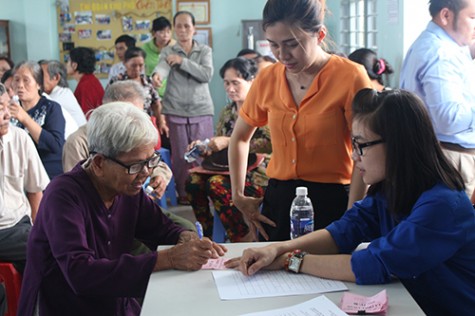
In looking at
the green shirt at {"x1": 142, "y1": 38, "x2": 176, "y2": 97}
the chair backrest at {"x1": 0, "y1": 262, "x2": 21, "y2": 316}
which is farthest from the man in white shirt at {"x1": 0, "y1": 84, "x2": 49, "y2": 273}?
the green shirt at {"x1": 142, "y1": 38, "x2": 176, "y2": 97}

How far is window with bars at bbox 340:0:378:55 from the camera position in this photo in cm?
557

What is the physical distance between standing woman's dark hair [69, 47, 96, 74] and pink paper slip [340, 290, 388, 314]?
16.9 ft

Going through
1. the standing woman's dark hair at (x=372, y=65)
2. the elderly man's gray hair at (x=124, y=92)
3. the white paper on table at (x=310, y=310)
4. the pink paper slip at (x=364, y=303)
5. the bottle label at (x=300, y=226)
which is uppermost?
the standing woman's dark hair at (x=372, y=65)

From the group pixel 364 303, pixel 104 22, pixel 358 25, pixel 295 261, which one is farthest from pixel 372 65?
pixel 104 22

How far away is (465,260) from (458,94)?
1621 mm

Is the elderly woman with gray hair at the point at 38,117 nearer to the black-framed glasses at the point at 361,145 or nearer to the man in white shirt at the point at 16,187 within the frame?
the man in white shirt at the point at 16,187

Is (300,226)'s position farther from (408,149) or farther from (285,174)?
(408,149)

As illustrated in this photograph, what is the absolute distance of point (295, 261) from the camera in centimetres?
166

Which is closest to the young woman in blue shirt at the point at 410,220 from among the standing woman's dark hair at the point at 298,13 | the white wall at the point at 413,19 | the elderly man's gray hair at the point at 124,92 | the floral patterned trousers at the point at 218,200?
the standing woman's dark hair at the point at 298,13

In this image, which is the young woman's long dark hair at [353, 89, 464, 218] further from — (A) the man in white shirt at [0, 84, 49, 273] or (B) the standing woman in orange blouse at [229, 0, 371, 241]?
(A) the man in white shirt at [0, 84, 49, 273]

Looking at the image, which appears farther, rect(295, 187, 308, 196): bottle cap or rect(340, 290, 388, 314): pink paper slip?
rect(295, 187, 308, 196): bottle cap

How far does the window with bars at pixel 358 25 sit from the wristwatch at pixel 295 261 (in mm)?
3843

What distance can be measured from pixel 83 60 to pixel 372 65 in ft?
10.5

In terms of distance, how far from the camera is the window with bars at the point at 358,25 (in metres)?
5.57
